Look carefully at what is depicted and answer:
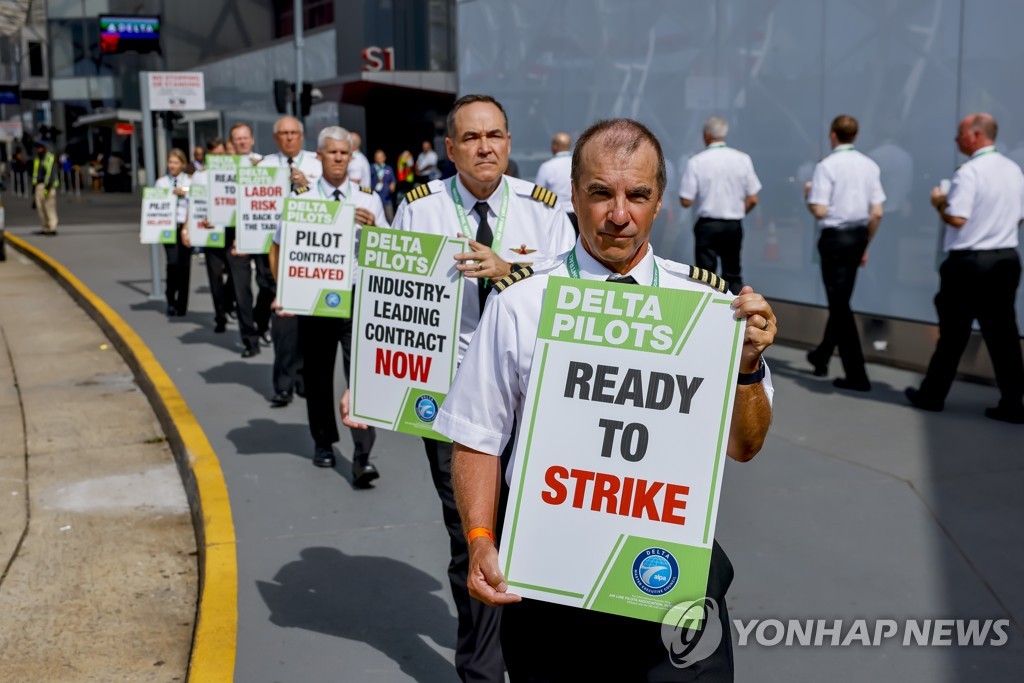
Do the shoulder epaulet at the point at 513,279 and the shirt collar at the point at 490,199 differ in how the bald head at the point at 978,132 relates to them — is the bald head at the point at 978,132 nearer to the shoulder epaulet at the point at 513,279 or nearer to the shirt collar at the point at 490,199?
the shirt collar at the point at 490,199

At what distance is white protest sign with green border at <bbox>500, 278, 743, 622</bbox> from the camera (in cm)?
240

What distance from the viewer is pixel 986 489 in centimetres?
615

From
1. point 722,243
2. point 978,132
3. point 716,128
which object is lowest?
point 722,243

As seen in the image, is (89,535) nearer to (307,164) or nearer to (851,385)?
(307,164)

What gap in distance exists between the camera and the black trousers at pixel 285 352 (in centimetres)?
855

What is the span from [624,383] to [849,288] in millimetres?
6865

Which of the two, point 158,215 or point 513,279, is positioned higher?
point 513,279

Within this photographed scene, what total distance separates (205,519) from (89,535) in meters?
0.77

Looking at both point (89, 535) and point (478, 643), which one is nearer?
point (478, 643)

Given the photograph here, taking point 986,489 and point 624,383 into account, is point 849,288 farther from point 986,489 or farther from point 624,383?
point 624,383

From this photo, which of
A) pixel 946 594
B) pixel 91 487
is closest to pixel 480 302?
pixel 946 594

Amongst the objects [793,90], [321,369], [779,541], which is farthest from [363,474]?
[793,90]

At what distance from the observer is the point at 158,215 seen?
1349 cm

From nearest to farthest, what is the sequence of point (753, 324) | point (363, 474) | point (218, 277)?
1. point (753, 324)
2. point (363, 474)
3. point (218, 277)
